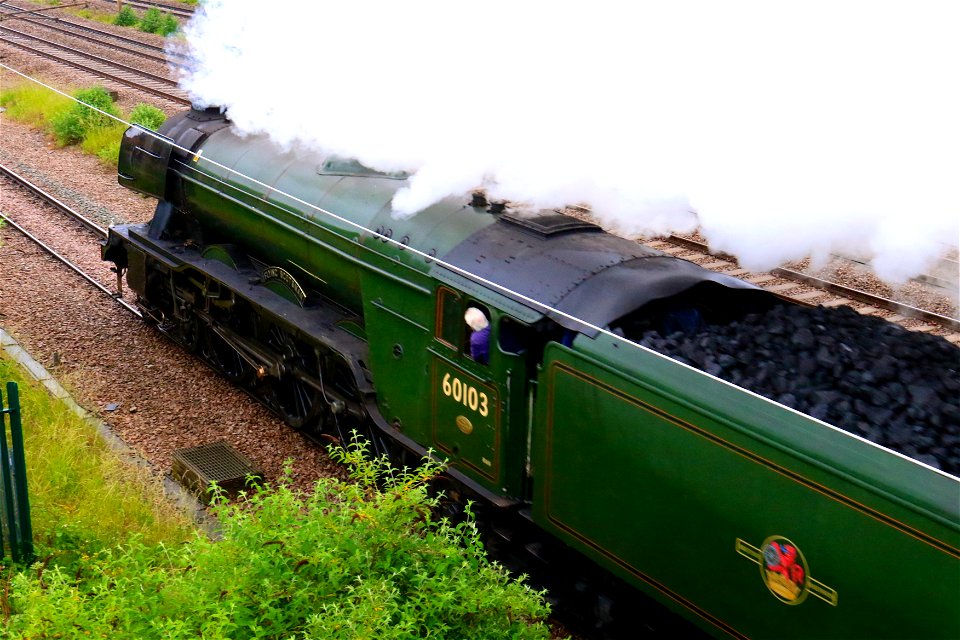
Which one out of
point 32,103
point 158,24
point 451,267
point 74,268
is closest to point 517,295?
point 451,267

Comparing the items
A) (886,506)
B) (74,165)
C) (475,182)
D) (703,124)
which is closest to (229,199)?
(475,182)

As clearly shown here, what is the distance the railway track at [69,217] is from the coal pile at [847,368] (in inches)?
281

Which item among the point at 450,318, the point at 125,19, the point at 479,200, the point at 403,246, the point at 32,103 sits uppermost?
the point at 479,200

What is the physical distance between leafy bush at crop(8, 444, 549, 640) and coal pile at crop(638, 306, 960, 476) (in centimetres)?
144

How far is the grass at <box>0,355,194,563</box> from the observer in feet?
→ 18.1

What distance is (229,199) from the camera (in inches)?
326

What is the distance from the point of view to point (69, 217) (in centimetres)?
1292

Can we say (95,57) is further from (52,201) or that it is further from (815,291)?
(815,291)

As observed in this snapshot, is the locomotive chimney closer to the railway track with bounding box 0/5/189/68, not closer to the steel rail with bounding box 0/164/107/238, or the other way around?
the steel rail with bounding box 0/164/107/238


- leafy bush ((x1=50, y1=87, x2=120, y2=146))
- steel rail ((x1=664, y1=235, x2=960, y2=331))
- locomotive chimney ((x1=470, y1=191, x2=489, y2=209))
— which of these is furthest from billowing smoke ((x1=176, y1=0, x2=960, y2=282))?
leafy bush ((x1=50, y1=87, x2=120, y2=146))

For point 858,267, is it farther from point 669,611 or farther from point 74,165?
point 74,165

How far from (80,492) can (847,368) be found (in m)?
4.79

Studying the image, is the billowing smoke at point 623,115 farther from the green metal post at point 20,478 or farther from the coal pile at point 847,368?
the green metal post at point 20,478

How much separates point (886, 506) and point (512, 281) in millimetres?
2475
